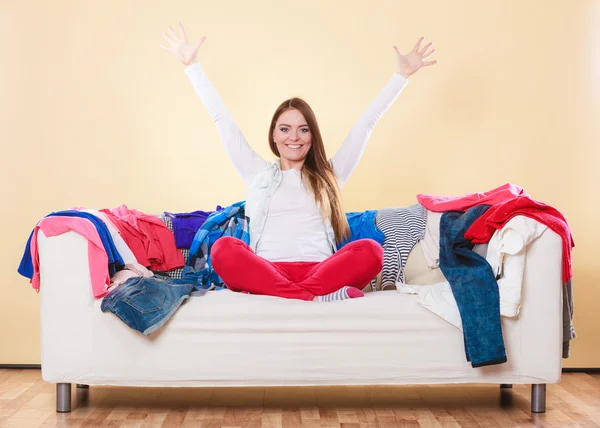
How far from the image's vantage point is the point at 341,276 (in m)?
2.92

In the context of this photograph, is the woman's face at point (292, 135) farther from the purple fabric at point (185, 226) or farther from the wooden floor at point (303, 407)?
the wooden floor at point (303, 407)

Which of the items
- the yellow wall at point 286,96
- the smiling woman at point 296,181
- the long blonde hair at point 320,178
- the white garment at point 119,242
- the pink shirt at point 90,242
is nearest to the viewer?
the pink shirt at point 90,242

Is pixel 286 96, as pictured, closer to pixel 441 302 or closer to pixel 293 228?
pixel 293 228

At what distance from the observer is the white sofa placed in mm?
2771

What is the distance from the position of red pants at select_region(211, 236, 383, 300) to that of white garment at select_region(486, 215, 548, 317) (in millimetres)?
455

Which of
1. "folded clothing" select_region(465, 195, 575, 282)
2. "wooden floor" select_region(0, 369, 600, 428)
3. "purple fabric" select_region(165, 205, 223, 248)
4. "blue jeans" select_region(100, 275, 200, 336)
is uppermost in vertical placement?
"folded clothing" select_region(465, 195, 575, 282)

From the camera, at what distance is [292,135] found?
3350mm

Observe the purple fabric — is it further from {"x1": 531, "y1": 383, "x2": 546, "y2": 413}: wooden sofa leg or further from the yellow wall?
{"x1": 531, "y1": 383, "x2": 546, "y2": 413}: wooden sofa leg

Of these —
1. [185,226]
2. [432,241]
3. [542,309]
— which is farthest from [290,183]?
[542,309]

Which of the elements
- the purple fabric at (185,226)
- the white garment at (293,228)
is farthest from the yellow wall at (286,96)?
the white garment at (293,228)

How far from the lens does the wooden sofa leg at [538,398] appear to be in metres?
2.84

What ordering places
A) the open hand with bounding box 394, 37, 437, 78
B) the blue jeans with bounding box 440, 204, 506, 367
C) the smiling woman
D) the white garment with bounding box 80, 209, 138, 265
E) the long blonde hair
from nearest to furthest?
the blue jeans with bounding box 440, 204, 506, 367 < the white garment with bounding box 80, 209, 138, 265 < the smiling woman < the long blonde hair < the open hand with bounding box 394, 37, 437, 78

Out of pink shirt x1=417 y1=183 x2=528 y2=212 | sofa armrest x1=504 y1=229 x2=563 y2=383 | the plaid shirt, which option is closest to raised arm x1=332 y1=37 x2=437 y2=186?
pink shirt x1=417 y1=183 x2=528 y2=212

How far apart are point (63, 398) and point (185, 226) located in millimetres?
932
